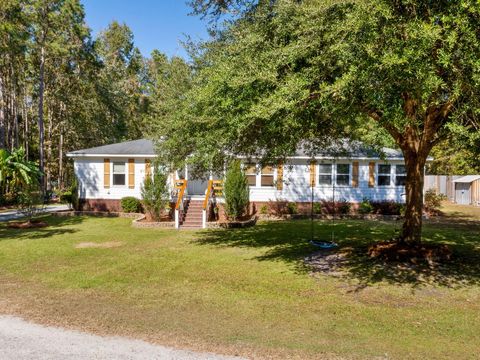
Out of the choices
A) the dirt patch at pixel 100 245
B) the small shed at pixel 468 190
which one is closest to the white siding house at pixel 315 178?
the dirt patch at pixel 100 245

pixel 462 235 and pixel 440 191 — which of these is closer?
pixel 462 235

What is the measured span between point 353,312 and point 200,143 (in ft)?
18.1

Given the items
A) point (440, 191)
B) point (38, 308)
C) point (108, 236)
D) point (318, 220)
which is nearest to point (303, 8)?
point (38, 308)

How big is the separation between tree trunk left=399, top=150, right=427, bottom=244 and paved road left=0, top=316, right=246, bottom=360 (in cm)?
780

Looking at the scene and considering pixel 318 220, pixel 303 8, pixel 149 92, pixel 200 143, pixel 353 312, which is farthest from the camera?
pixel 149 92

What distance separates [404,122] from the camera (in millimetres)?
6918

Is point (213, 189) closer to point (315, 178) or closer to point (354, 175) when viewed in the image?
point (315, 178)

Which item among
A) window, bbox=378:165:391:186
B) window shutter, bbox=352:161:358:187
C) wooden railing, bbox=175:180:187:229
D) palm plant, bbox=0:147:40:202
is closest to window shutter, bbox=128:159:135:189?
wooden railing, bbox=175:180:187:229

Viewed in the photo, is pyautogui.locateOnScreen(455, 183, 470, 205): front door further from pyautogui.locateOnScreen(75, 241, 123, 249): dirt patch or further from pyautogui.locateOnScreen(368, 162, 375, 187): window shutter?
pyautogui.locateOnScreen(75, 241, 123, 249): dirt patch

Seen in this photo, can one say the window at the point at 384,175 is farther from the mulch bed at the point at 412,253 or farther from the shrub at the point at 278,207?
the mulch bed at the point at 412,253

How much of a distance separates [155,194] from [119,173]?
4638 millimetres

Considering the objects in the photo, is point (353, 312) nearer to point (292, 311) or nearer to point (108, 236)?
point (292, 311)

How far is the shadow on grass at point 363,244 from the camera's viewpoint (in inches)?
363

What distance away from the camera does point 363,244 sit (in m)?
13.3
